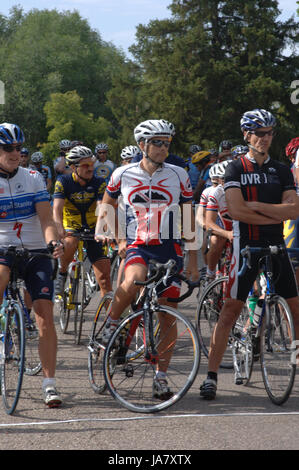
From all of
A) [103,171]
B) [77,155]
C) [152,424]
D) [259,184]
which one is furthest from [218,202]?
[103,171]

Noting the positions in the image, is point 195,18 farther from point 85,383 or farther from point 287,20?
point 85,383

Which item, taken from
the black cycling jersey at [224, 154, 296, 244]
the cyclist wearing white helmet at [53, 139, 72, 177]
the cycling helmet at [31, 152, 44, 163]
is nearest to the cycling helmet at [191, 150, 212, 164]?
the cyclist wearing white helmet at [53, 139, 72, 177]

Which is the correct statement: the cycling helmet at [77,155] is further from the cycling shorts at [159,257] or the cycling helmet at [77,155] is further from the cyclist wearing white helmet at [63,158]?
the cyclist wearing white helmet at [63,158]

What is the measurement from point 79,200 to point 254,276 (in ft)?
10.3

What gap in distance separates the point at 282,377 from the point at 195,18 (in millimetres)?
43765

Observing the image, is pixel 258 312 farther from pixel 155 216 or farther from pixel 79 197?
pixel 79 197

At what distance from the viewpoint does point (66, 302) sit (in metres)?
9.20

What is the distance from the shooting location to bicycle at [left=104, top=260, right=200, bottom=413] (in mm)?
5691

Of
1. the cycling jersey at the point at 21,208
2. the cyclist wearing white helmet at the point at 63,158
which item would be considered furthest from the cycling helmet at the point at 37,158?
the cycling jersey at the point at 21,208

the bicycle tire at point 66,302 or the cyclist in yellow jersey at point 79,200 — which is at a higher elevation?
the cyclist in yellow jersey at point 79,200

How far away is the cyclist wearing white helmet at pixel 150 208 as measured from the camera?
607cm

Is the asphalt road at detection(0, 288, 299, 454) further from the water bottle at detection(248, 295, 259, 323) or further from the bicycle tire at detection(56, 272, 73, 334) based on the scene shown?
the bicycle tire at detection(56, 272, 73, 334)

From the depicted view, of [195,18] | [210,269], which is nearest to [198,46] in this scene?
[195,18]

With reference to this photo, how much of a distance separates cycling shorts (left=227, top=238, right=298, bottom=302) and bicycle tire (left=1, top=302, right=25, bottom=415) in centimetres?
170
